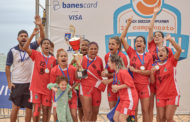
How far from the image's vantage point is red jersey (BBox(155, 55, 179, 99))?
512 centimetres

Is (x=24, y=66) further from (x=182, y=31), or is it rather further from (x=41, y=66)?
(x=182, y=31)

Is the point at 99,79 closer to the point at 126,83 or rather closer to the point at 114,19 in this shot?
the point at 126,83

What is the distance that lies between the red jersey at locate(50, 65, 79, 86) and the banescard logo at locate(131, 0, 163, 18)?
3.05 m

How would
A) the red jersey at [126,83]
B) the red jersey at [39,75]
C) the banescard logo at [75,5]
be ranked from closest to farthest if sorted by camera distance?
the red jersey at [126,83] → the red jersey at [39,75] → the banescard logo at [75,5]

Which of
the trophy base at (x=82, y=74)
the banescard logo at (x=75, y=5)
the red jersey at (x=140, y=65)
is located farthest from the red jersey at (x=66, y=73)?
the banescard logo at (x=75, y=5)

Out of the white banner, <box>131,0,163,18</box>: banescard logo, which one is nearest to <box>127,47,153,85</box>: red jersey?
the white banner

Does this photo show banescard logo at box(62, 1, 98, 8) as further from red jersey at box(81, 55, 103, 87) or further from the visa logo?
red jersey at box(81, 55, 103, 87)

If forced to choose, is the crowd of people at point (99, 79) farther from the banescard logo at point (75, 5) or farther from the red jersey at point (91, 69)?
the banescard logo at point (75, 5)

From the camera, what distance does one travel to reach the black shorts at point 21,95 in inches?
223

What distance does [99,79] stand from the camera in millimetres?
5422

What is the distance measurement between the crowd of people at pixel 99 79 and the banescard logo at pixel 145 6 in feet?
6.65

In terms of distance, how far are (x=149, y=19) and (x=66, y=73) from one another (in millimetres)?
3283

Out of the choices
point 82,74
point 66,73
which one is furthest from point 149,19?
point 66,73

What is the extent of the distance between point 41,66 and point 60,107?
0.92 meters
